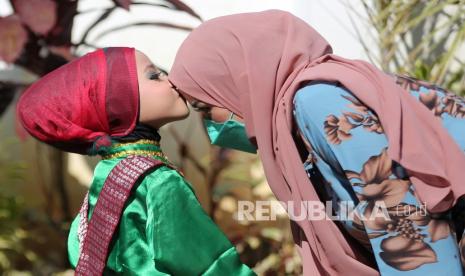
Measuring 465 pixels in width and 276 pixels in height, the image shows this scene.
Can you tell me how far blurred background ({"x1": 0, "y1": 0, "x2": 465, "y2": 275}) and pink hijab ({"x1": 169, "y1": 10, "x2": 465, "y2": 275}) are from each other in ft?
4.08

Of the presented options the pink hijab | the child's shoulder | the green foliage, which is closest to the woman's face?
the pink hijab

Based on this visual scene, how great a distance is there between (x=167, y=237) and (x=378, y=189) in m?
0.67

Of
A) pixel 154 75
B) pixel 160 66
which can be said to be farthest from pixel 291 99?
pixel 160 66

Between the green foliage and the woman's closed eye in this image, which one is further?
the green foliage

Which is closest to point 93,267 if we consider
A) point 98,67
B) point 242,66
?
point 98,67

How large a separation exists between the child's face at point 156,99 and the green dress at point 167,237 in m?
0.12

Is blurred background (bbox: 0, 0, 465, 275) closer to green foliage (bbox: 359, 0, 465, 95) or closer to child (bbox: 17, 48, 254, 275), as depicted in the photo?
green foliage (bbox: 359, 0, 465, 95)

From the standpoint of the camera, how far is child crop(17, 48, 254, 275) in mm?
1969

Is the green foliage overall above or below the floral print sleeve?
below

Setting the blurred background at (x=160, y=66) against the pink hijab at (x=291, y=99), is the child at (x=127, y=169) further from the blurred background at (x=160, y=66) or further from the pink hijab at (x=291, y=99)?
the blurred background at (x=160, y=66)

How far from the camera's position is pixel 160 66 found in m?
3.07

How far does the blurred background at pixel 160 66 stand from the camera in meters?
3.05

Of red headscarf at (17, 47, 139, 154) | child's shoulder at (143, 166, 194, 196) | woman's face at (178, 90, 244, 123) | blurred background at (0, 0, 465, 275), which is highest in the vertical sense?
woman's face at (178, 90, 244, 123)

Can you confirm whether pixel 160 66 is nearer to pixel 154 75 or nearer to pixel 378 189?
pixel 154 75
